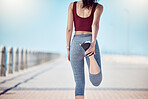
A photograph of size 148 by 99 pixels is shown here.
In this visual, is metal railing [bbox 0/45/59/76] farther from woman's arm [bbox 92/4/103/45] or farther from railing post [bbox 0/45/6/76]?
woman's arm [bbox 92/4/103/45]

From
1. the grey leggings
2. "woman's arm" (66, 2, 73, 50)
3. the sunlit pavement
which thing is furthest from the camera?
the sunlit pavement

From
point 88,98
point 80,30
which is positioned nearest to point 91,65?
point 80,30

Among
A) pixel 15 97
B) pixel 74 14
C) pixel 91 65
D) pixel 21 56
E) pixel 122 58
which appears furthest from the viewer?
pixel 122 58

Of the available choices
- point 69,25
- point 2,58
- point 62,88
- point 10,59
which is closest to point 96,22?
point 69,25

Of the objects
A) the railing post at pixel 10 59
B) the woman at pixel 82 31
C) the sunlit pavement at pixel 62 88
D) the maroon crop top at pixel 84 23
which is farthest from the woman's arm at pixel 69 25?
the railing post at pixel 10 59

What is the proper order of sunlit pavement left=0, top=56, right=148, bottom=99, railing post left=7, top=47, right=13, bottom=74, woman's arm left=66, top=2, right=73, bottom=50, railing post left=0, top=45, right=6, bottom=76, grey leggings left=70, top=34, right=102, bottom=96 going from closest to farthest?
grey leggings left=70, top=34, right=102, bottom=96 < woman's arm left=66, top=2, right=73, bottom=50 < sunlit pavement left=0, top=56, right=148, bottom=99 < railing post left=0, top=45, right=6, bottom=76 < railing post left=7, top=47, right=13, bottom=74

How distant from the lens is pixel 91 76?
385cm

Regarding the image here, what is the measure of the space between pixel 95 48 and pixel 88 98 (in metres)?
3.24

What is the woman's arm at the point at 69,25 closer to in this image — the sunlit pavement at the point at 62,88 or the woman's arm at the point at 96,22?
the woman's arm at the point at 96,22

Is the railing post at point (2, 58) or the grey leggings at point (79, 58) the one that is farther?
the railing post at point (2, 58)

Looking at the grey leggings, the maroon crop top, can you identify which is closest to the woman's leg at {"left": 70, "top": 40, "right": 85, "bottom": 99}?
the grey leggings

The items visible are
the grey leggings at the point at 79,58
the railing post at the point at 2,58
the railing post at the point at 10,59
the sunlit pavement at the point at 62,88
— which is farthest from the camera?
the railing post at the point at 10,59

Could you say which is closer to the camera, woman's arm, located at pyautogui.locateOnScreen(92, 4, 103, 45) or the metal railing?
woman's arm, located at pyautogui.locateOnScreen(92, 4, 103, 45)

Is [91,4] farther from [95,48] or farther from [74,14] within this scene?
[95,48]
